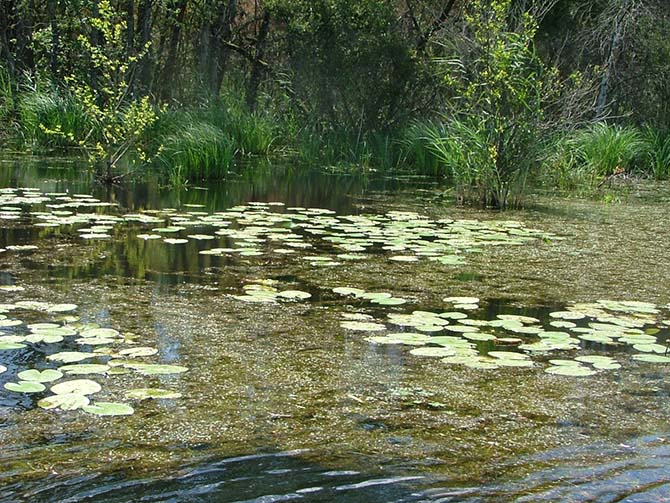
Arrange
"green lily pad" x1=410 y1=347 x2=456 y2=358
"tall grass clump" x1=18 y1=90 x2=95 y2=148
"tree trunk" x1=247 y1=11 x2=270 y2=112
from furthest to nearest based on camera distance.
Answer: "tree trunk" x1=247 y1=11 x2=270 y2=112 → "tall grass clump" x1=18 y1=90 x2=95 y2=148 → "green lily pad" x1=410 y1=347 x2=456 y2=358

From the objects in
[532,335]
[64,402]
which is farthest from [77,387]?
[532,335]

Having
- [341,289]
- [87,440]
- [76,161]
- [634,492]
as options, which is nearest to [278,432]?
[87,440]

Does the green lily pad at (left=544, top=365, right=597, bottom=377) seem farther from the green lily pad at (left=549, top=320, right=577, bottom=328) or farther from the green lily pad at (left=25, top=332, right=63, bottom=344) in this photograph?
the green lily pad at (left=25, top=332, right=63, bottom=344)

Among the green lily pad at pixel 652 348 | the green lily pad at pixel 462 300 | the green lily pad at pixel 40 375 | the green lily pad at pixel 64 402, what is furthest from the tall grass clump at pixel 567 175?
the green lily pad at pixel 64 402

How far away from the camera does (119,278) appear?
3.72 m

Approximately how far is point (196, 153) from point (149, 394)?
20.7 ft

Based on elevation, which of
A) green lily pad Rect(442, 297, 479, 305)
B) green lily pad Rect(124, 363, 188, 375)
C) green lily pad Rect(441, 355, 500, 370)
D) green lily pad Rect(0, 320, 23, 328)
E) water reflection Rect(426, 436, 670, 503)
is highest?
green lily pad Rect(442, 297, 479, 305)

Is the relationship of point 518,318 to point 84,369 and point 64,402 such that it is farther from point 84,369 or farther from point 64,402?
point 64,402

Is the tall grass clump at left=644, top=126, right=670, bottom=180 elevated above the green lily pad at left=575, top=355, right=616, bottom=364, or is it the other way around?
the tall grass clump at left=644, top=126, right=670, bottom=180

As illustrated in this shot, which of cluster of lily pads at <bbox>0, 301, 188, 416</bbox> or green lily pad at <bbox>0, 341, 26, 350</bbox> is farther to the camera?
green lily pad at <bbox>0, 341, 26, 350</bbox>

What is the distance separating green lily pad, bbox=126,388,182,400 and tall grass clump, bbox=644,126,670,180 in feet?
33.1

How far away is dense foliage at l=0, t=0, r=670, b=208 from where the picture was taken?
9.20 m

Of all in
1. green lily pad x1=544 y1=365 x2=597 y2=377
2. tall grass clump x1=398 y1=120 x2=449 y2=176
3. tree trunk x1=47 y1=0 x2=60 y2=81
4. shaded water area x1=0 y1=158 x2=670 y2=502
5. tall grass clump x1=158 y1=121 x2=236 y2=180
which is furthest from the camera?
tree trunk x1=47 y1=0 x2=60 y2=81

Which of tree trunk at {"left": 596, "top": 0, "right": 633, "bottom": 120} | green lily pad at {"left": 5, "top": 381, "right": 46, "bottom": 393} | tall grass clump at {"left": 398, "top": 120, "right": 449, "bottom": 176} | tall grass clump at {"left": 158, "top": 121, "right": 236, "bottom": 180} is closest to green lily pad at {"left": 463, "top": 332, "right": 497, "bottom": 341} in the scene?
green lily pad at {"left": 5, "top": 381, "right": 46, "bottom": 393}
